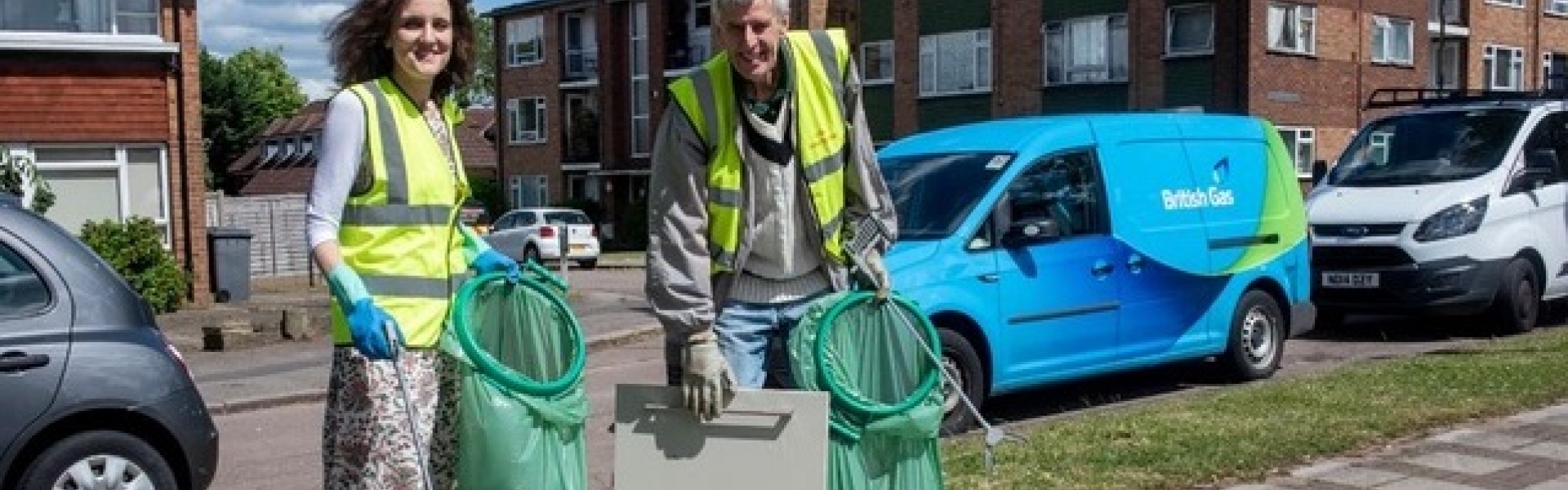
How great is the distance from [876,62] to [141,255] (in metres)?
25.4

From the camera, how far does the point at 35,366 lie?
602 centimetres

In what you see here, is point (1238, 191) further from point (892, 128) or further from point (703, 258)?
point (892, 128)

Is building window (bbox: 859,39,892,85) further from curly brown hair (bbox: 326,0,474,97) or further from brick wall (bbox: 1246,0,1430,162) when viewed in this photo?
curly brown hair (bbox: 326,0,474,97)

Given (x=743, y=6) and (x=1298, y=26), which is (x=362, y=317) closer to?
(x=743, y=6)

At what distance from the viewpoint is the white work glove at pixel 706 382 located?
3.74m

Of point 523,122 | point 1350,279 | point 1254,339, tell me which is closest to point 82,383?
point 1254,339

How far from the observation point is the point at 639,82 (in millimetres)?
48219

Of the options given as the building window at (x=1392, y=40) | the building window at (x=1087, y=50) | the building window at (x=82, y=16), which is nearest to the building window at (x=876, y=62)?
the building window at (x=1087, y=50)

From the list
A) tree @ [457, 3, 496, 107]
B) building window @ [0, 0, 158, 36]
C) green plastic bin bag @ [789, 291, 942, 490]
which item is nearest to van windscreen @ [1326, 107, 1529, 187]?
tree @ [457, 3, 496, 107]

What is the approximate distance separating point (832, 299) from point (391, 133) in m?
1.19

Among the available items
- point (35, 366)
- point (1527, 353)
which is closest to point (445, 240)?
point (35, 366)

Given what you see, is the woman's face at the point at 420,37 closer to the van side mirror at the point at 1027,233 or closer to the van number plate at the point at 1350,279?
the van side mirror at the point at 1027,233

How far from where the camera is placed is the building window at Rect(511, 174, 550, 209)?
51969mm

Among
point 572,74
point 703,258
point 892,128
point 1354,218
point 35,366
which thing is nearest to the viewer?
point 703,258
